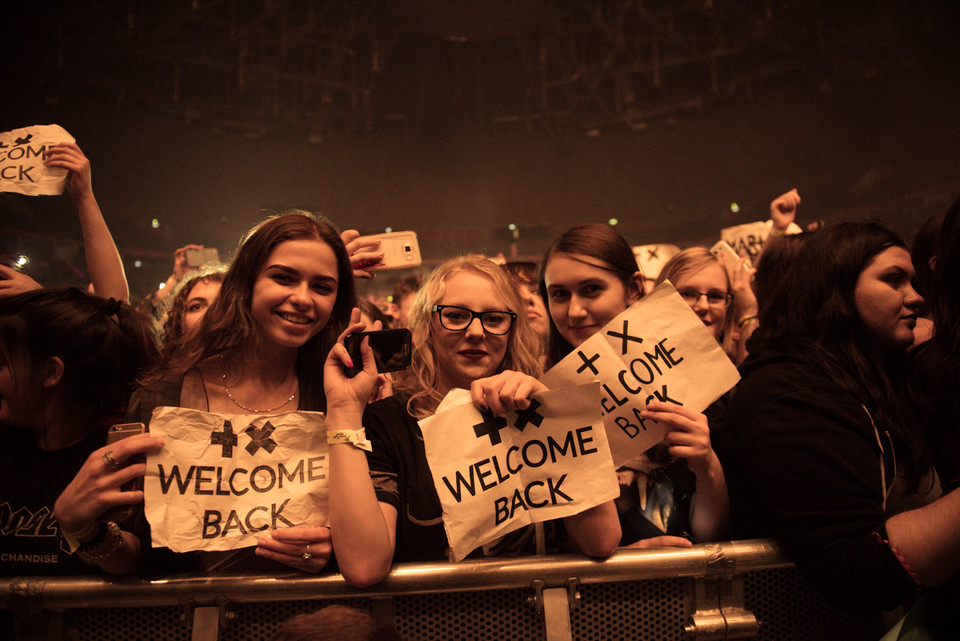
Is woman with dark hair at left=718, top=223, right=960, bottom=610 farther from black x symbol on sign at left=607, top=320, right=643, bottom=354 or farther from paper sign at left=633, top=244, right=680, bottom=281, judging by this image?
paper sign at left=633, top=244, right=680, bottom=281

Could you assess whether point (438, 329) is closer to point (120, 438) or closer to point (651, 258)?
point (120, 438)

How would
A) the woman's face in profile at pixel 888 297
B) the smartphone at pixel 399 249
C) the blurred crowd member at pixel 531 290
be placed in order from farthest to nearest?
the blurred crowd member at pixel 531 290
the smartphone at pixel 399 249
the woman's face in profile at pixel 888 297

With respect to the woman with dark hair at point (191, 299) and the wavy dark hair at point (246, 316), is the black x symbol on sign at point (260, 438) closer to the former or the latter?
the wavy dark hair at point (246, 316)

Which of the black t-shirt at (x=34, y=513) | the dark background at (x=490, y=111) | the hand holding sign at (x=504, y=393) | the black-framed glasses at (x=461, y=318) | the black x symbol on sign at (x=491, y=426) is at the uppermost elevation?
the dark background at (x=490, y=111)

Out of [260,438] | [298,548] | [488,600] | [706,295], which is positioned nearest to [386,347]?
[260,438]

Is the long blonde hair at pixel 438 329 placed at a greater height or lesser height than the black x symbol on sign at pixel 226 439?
greater

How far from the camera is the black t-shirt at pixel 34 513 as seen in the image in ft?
4.03

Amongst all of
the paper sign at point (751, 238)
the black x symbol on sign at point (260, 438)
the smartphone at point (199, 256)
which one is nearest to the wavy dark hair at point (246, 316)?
the black x symbol on sign at point (260, 438)

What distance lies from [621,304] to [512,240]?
7.05 metres

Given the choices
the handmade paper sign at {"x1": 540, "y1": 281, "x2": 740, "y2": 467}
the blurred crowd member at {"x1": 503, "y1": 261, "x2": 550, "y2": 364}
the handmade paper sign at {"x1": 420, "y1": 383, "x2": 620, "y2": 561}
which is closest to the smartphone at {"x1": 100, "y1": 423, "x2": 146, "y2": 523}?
the handmade paper sign at {"x1": 420, "y1": 383, "x2": 620, "y2": 561}

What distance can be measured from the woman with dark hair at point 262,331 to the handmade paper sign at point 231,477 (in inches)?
8.8

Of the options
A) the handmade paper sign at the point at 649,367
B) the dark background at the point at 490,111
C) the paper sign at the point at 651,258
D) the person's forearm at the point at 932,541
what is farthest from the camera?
the dark background at the point at 490,111

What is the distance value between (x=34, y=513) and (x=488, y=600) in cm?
97

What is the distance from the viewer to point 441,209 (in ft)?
29.3
